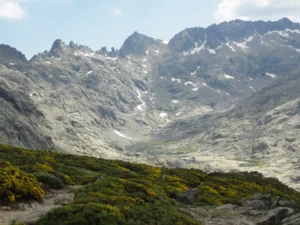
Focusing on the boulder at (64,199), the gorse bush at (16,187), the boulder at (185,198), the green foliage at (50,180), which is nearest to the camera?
the gorse bush at (16,187)

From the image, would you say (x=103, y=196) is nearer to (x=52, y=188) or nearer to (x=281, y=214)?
(x=52, y=188)

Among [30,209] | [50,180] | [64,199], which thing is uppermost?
[50,180]

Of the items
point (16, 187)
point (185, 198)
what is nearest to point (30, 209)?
point (16, 187)

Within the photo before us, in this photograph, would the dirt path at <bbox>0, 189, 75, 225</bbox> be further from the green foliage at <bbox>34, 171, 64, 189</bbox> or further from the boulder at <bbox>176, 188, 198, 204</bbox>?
the boulder at <bbox>176, 188, 198, 204</bbox>

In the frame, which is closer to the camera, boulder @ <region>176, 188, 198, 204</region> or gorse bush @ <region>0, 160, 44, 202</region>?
gorse bush @ <region>0, 160, 44, 202</region>

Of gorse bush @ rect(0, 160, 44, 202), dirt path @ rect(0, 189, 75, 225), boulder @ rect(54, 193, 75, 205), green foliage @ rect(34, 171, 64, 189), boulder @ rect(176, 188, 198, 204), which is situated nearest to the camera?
dirt path @ rect(0, 189, 75, 225)

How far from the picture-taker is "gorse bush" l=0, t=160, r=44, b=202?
Answer: 22062mm

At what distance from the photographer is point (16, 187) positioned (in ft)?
74.9

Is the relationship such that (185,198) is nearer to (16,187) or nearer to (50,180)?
(50,180)

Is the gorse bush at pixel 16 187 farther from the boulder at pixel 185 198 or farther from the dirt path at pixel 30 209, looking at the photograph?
the boulder at pixel 185 198

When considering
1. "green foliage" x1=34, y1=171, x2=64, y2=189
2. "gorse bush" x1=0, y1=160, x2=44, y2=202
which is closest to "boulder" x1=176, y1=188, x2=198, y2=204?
"green foliage" x1=34, y1=171, x2=64, y2=189

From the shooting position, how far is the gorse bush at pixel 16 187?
22.1m

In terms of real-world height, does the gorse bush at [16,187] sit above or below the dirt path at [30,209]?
above

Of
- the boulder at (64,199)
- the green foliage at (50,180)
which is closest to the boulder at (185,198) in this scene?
the green foliage at (50,180)
